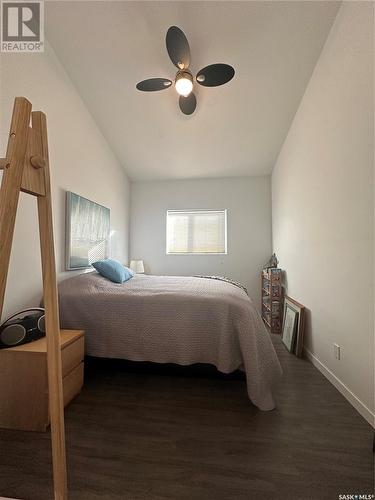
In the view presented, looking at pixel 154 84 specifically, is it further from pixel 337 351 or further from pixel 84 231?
pixel 337 351

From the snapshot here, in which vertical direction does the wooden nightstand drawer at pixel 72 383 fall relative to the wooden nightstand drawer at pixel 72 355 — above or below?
below

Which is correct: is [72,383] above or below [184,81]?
below

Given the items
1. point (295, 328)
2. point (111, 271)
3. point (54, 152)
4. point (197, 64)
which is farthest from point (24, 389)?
point (197, 64)

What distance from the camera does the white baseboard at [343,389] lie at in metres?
1.41

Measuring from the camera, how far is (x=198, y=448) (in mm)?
1227

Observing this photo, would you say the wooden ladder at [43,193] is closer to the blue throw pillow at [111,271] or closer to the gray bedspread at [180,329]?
the gray bedspread at [180,329]

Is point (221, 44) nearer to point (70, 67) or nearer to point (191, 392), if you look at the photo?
point (70, 67)

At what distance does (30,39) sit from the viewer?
77.1 inches

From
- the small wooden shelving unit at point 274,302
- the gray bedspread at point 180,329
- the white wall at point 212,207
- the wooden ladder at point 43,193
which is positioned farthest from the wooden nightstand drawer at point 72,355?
the white wall at point 212,207

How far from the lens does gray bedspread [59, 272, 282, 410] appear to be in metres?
1.63

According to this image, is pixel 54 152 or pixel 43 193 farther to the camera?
pixel 54 152

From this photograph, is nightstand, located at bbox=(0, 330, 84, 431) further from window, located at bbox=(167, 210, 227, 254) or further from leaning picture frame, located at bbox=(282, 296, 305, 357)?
window, located at bbox=(167, 210, 227, 254)

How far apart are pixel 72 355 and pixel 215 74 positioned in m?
2.48

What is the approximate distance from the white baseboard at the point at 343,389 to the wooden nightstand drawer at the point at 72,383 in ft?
6.42
